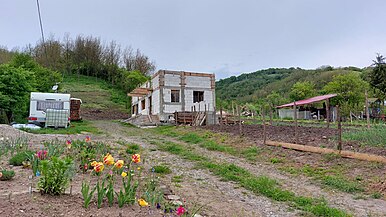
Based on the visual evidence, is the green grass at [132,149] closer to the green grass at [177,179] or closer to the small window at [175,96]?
the green grass at [177,179]

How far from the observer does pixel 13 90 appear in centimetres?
1407

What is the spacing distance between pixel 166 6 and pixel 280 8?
5.23 meters

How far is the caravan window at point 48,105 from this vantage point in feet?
47.3

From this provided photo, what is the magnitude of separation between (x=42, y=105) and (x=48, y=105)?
33 cm

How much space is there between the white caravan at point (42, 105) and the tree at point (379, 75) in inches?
681

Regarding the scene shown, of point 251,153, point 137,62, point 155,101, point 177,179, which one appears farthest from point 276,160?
point 137,62

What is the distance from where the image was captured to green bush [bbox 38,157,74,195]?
210 centimetres

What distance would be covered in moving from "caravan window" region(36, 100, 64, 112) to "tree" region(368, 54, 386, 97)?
1753cm

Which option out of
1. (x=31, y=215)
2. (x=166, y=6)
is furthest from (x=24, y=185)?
(x=166, y=6)

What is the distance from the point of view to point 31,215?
1783 millimetres

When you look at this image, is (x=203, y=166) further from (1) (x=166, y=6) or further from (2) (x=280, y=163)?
(1) (x=166, y=6)

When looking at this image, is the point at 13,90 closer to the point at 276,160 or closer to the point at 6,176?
the point at 6,176

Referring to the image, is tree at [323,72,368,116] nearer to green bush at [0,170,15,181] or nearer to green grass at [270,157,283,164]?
green grass at [270,157,283,164]

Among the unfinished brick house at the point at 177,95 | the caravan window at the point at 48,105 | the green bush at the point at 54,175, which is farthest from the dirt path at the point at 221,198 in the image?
the unfinished brick house at the point at 177,95
